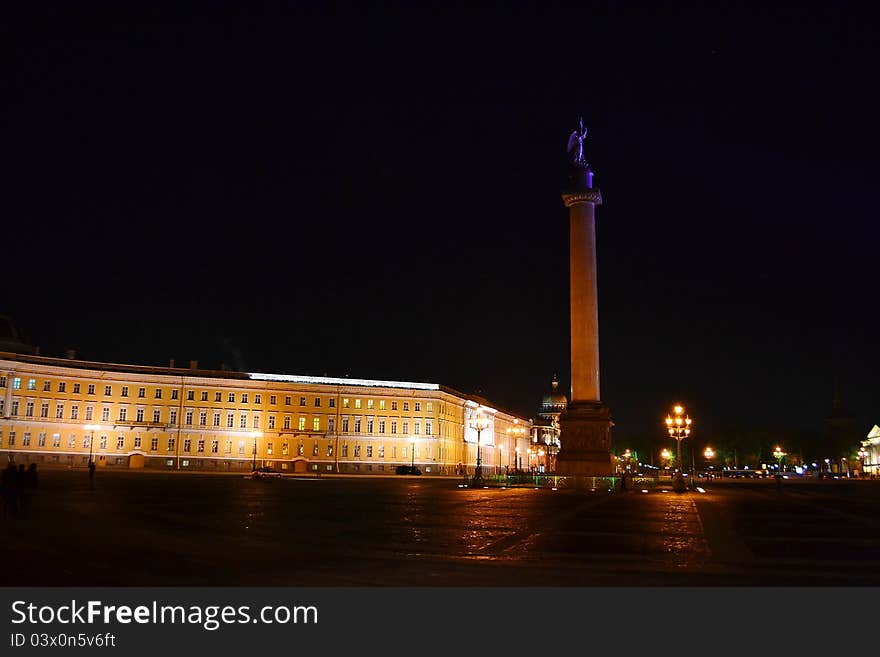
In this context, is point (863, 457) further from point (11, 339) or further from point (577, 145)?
point (11, 339)

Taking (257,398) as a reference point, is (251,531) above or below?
below

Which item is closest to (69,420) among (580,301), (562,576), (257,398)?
(257,398)

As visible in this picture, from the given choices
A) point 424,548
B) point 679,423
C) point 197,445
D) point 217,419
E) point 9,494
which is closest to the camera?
point 424,548

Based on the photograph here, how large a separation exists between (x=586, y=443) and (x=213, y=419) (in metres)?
65.8

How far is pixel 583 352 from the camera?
57875 mm

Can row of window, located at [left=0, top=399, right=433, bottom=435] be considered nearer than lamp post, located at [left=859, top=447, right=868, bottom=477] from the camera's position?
Yes

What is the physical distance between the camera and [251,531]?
722 inches

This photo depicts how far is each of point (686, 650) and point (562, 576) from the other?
12.4ft

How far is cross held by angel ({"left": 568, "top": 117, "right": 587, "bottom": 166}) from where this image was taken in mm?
63334

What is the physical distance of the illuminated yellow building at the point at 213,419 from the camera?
93.5m

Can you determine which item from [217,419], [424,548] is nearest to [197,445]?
[217,419]

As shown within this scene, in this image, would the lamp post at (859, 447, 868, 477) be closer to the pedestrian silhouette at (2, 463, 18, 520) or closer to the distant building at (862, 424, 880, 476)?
the distant building at (862, 424, 880, 476)

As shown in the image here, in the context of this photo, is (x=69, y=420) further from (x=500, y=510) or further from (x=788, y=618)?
(x=788, y=618)

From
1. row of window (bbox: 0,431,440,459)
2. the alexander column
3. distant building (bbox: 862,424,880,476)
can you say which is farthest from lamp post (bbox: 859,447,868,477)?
the alexander column
